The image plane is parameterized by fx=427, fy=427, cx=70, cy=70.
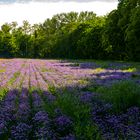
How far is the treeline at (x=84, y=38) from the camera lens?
6418 centimetres

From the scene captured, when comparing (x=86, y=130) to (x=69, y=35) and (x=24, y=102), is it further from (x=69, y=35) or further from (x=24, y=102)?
(x=69, y=35)

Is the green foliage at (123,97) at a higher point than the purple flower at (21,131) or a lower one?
higher

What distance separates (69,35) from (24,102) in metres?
114

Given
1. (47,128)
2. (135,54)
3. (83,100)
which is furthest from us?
(135,54)

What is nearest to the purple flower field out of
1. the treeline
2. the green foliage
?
the green foliage

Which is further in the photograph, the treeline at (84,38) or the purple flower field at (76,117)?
the treeline at (84,38)

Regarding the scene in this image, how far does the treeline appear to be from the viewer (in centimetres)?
6418

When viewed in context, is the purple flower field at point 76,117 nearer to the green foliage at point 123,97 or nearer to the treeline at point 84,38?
the green foliage at point 123,97

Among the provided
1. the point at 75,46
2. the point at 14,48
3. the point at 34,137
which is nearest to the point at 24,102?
the point at 34,137

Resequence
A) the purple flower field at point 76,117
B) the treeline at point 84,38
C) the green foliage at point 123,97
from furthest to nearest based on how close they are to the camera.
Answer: the treeline at point 84,38
the green foliage at point 123,97
the purple flower field at point 76,117

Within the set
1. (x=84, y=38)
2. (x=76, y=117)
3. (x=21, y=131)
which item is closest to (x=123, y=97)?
(x=76, y=117)

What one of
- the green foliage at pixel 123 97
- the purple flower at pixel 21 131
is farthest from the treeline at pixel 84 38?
the purple flower at pixel 21 131

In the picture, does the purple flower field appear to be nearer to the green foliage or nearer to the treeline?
the green foliage

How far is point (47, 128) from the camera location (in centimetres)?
1134
